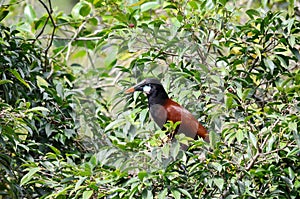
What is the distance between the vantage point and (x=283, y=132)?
2.35 metres

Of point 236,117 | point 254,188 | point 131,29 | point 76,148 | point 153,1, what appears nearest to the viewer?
point 254,188

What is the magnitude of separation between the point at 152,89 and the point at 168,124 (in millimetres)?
509

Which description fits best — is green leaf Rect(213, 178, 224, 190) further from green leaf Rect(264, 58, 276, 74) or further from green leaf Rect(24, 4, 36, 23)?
green leaf Rect(24, 4, 36, 23)

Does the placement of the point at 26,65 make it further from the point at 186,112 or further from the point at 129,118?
the point at 186,112

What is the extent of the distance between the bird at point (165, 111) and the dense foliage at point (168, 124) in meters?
0.03

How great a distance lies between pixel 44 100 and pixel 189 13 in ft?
2.69

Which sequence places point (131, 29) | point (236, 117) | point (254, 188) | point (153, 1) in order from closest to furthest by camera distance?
point (254, 188)
point (236, 117)
point (131, 29)
point (153, 1)

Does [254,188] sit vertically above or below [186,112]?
below

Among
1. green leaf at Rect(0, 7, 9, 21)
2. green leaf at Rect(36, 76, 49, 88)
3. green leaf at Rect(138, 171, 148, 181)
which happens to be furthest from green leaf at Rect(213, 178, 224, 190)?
green leaf at Rect(0, 7, 9, 21)

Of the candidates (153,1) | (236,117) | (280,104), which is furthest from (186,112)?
(153,1)

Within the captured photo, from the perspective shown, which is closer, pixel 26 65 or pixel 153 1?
pixel 26 65

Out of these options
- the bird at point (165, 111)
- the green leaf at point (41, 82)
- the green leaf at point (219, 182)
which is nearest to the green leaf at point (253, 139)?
the green leaf at point (219, 182)

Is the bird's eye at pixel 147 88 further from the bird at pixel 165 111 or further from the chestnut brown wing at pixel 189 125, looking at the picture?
the chestnut brown wing at pixel 189 125

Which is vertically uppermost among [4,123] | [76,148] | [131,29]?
[131,29]
